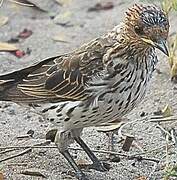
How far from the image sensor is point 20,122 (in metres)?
5.84

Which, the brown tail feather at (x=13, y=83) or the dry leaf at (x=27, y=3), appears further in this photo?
the dry leaf at (x=27, y=3)

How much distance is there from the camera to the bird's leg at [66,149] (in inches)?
193

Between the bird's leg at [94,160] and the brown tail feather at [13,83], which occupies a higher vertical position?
the brown tail feather at [13,83]

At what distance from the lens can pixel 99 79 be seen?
464 centimetres

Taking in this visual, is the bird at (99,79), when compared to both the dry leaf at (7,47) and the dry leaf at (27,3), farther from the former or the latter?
the dry leaf at (7,47)

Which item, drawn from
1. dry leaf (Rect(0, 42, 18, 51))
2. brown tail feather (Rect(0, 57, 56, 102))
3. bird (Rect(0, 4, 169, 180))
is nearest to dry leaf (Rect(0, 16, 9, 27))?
dry leaf (Rect(0, 42, 18, 51))

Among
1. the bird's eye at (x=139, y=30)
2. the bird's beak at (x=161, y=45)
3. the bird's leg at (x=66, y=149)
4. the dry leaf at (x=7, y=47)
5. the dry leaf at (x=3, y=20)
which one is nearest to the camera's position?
the bird's beak at (x=161, y=45)

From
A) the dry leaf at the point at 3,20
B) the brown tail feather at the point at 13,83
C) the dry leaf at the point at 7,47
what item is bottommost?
the dry leaf at the point at 7,47

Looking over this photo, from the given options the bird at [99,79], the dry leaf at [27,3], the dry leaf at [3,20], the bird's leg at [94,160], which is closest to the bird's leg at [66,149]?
the bird at [99,79]

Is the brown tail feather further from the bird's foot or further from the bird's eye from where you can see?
the bird's eye

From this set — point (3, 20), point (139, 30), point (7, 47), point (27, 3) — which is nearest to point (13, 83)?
point (139, 30)

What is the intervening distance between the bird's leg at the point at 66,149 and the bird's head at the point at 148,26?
0.76 meters

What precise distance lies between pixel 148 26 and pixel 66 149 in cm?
97

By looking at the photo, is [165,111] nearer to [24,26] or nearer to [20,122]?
[20,122]
